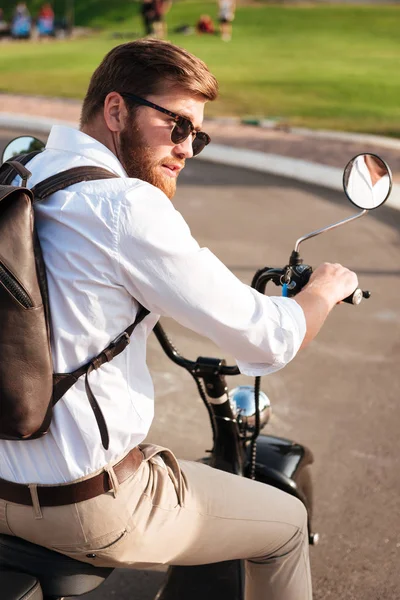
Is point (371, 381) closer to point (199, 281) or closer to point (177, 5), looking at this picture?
point (199, 281)

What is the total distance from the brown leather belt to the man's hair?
36.5 inches

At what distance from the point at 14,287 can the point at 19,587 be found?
68 cm

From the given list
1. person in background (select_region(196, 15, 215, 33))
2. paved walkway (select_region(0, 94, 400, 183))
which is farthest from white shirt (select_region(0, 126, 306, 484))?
person in background (select_region(196, 15, 215, 33))

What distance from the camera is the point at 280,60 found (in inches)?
1045

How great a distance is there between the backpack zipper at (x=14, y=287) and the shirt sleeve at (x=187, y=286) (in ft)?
0.72

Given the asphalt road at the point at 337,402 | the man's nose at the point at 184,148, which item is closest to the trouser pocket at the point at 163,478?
the man's nose at the point at 184,148

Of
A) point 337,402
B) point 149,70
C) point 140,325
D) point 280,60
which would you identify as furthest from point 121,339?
point 280,60

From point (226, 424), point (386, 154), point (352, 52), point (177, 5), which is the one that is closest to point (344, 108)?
point (386, 154)

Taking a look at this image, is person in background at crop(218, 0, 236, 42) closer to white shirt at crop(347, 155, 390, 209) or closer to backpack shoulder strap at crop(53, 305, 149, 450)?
white shirt at crop(347, 155, 390, 209)

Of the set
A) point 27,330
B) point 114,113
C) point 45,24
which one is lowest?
point 45,24

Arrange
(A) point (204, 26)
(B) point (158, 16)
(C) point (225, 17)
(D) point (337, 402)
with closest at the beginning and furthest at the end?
(D) point (337, 402) < (B) point (158, 16) < (C) point (225, 17) < (A) point (204, 26)

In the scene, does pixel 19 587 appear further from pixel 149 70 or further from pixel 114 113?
pixel 149 70

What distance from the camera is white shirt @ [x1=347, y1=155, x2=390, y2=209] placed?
2.64 m

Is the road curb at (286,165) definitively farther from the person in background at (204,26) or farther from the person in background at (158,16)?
the person in background at (204,26)
